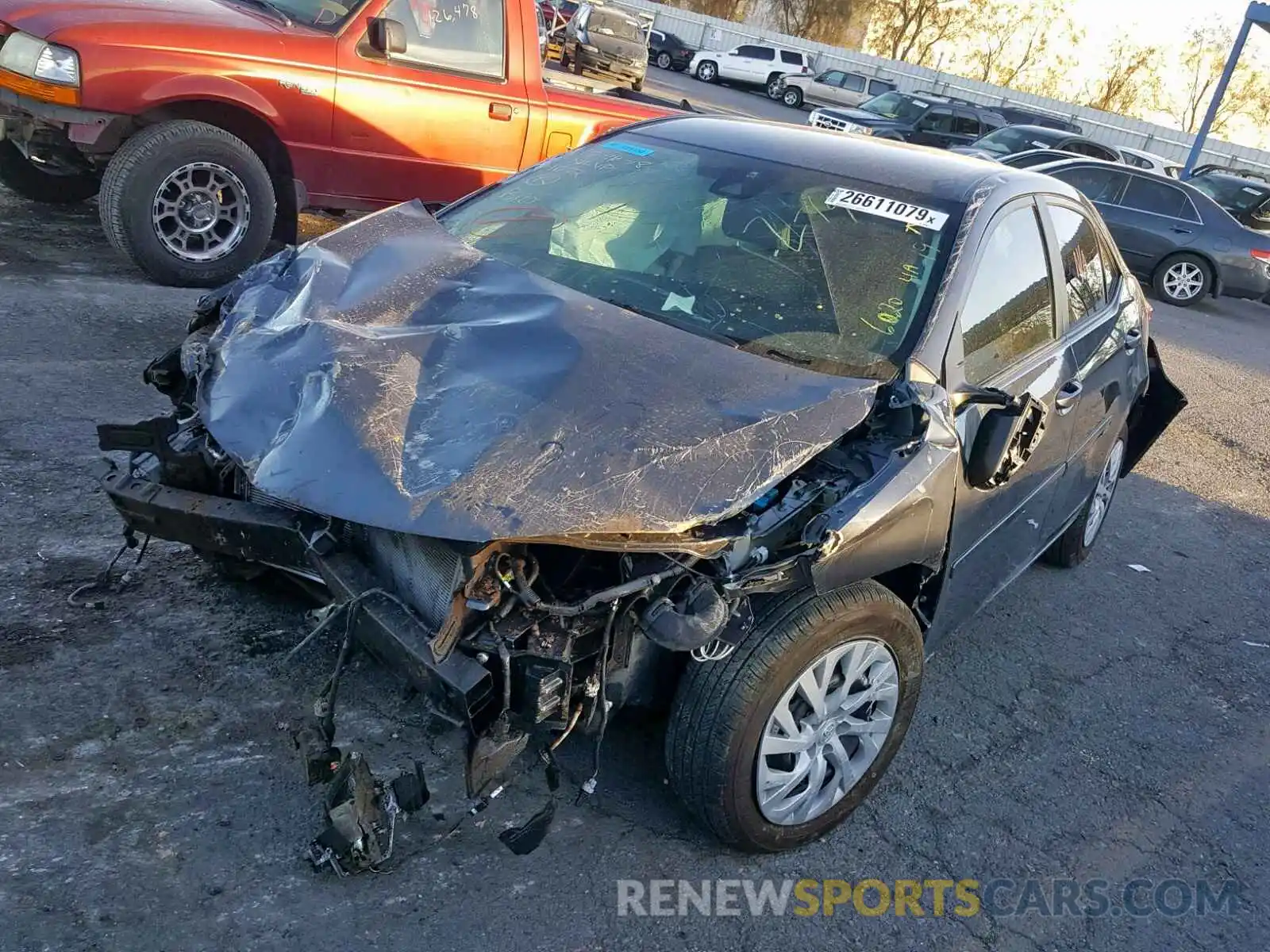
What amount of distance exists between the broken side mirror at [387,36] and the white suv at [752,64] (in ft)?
99.7

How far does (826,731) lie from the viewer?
2.81m

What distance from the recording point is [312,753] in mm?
2564

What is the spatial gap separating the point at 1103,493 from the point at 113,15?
5745mm

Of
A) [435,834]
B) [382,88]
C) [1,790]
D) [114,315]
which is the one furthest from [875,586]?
[382,88]

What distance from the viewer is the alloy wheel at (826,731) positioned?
2709 millimetres

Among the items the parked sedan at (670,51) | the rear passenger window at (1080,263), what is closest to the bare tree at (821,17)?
the parked sedan at (670,51)

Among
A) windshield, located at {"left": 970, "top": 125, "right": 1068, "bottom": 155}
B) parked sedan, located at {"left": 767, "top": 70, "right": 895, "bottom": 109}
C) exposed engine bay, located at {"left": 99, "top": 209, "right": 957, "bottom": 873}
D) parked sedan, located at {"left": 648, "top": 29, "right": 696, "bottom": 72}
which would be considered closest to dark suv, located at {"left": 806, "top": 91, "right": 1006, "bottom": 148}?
windshield, located at {"left": 970, "top": 125, "right": 1068, "bottom": 155}

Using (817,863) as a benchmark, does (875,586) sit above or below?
above

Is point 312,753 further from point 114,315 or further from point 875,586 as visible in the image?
point 114,315

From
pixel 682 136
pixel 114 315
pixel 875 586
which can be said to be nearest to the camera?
pixel 875 586

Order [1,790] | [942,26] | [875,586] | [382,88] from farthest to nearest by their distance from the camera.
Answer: [942,26], [382,88], [875,586], [1,790]

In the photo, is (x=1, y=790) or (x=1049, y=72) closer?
(x=1, y=790)

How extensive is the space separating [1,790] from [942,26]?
199ft

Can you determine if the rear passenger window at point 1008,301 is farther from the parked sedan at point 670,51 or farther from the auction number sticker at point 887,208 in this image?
the parked sedan at point 670,51
